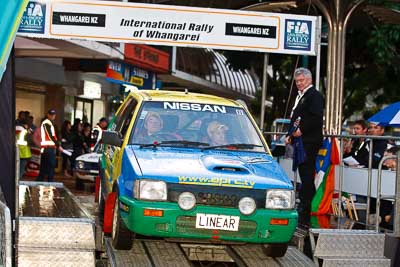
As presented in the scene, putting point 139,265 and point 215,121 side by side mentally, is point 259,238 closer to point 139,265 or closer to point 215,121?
point 139,265

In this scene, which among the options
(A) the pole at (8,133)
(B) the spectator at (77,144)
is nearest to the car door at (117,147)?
(A) the pole at (8,133)

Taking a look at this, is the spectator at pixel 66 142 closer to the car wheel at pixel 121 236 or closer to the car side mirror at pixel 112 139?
the car side mirror at pixel 112 139

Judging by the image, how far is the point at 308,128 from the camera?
952 cm

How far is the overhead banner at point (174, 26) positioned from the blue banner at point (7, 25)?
895 centimetres

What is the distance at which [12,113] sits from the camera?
19.6 ft

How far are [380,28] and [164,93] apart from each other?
49.2 feet

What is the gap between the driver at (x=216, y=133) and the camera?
8.06 meters

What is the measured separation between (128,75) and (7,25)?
24260 mm

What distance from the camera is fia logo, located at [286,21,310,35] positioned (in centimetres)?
1256

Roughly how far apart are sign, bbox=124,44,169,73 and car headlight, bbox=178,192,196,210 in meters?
17.9

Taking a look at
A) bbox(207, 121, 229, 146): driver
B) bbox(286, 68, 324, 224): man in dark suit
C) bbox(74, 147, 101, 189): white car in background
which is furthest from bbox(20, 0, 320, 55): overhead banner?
bbox(74, 147, 101, 189): white car in background

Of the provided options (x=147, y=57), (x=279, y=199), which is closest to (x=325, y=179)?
(x=279, y=199)

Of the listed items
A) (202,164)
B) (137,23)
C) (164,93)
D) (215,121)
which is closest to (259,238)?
(202,164)

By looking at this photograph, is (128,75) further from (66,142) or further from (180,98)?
(180,98)
